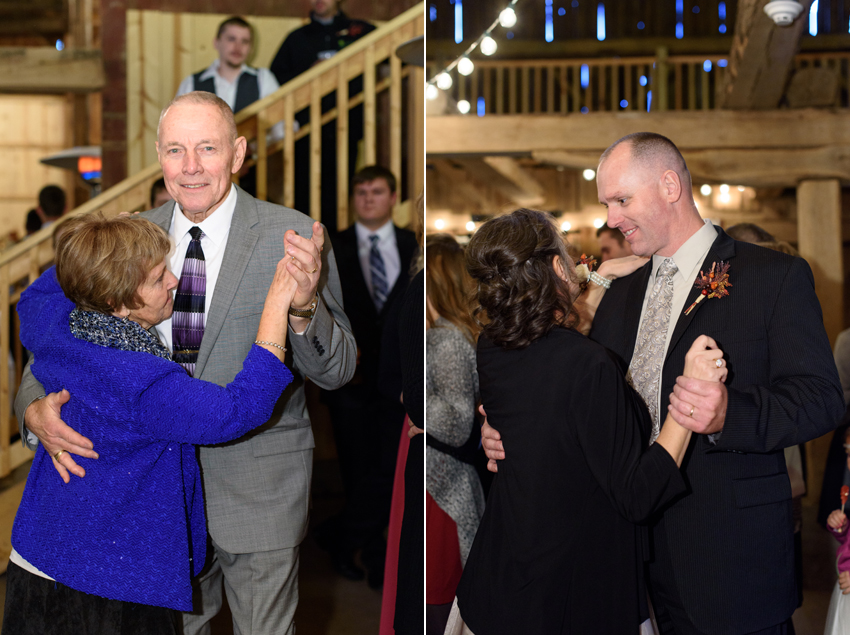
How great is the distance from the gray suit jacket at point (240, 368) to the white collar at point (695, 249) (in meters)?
0.83

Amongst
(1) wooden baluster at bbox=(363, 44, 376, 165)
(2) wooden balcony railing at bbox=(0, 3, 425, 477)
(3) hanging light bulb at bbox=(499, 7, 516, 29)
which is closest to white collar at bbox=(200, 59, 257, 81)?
(2) wooden balcony railing at bbox=(0, 3, 425, 477)

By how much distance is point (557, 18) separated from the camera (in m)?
11.6

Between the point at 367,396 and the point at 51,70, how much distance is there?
389cm

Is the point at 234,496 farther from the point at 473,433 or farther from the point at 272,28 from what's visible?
the point at 272,28

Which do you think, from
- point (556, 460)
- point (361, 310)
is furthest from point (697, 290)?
point (361, 310)

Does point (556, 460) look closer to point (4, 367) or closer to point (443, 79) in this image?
point (443, 79)

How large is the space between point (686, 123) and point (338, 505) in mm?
4036

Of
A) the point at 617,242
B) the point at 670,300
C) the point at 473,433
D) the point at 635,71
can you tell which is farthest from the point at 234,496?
the point at 635,71

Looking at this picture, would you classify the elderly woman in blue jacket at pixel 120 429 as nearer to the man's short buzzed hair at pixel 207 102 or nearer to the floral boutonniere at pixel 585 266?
the man's short buzzed hair at pixel 207 102

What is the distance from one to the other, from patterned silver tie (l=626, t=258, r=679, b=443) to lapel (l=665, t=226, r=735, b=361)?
0.21ft

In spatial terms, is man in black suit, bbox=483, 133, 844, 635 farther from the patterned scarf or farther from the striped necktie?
the striped necktie

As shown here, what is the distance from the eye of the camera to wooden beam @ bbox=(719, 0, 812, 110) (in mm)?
5211

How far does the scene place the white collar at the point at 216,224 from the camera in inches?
76.7

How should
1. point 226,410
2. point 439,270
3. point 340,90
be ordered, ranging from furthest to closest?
point 340,90 → point 439,270 → point 226,410
